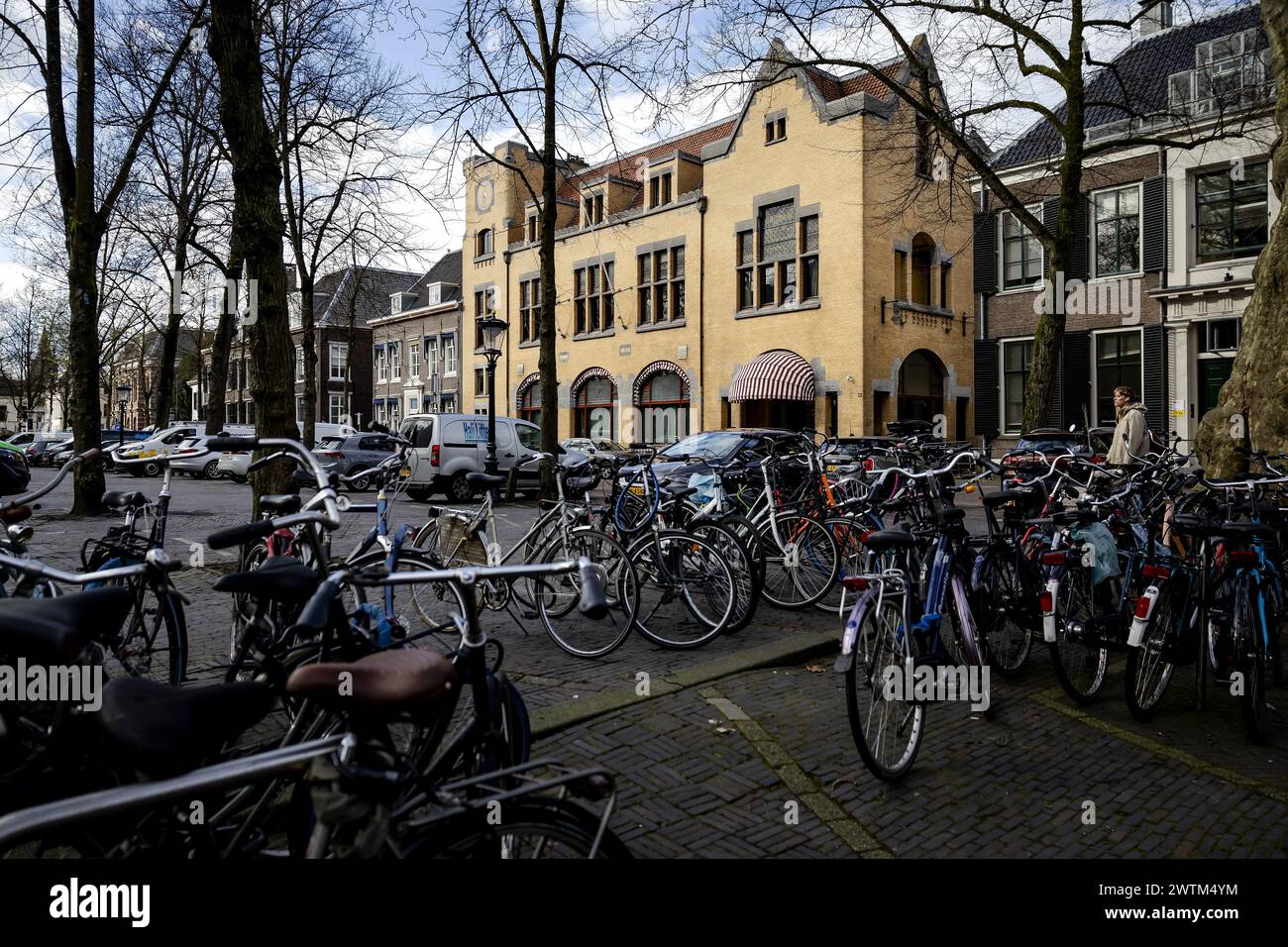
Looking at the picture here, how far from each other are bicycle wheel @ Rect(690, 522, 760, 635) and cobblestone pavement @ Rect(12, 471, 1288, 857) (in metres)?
0.40

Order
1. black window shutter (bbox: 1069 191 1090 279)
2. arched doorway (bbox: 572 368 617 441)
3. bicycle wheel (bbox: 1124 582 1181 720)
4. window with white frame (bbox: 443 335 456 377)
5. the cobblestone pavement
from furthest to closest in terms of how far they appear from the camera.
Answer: window with white frame (bbox: 443 335 456 377), arched doorway (bbox: 572 368 617 441), black window shutter (bbox: 1069 191 1090 279), bicycle wheel (bbox: 1124 582 1181 720), the cobblestone pavement

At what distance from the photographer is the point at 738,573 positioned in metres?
6.38

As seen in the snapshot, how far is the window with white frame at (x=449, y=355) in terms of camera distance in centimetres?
4247

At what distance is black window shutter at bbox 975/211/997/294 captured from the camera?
25156 millimetres

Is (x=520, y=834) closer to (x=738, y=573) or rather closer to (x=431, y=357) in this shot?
(x=738, y=573)

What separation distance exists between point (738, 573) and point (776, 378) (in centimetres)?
2107

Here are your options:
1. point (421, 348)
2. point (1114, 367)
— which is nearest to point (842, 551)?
point (1114, 367)

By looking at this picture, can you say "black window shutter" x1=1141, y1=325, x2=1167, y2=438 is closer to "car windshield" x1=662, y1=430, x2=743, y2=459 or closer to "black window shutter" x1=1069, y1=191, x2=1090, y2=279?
"black window shutter" x1=1069, y1=191, x2=1090, y2=279

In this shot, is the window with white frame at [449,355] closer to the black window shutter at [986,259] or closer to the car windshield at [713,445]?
the black window shutter at [986,259]

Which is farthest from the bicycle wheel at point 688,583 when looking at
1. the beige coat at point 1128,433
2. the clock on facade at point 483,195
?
the clock on facade at point 483,195

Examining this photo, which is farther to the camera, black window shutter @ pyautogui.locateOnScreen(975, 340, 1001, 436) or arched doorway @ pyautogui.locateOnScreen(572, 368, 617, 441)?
arched doorway @ pyautogui.locateOnScreen(572, 368, 617, 441)

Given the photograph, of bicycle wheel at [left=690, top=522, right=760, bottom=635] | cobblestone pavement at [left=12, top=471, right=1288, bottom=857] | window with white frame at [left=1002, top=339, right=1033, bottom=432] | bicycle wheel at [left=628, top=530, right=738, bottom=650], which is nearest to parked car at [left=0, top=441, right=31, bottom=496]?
cobblestone pavement at [left=12, top=471, right=1288, bottom=857]

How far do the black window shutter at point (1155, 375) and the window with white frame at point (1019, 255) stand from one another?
3545mm

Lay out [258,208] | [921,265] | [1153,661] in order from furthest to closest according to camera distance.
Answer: [921,265], [258,208], [1153,661]
